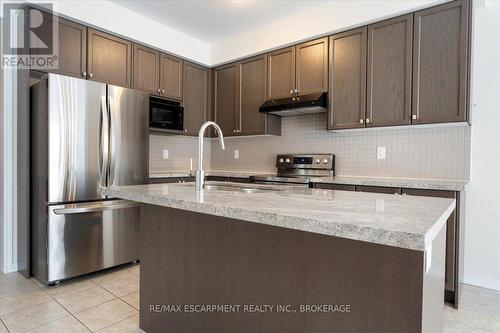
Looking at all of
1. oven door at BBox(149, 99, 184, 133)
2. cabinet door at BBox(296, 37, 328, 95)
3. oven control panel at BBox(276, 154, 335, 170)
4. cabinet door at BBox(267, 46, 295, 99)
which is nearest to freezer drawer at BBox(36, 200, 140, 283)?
oven door at BBox(149, 99, 184, 133)

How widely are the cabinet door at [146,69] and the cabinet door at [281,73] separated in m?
1.35

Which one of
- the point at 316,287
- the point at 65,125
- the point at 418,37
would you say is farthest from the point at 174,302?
the point at 418,37

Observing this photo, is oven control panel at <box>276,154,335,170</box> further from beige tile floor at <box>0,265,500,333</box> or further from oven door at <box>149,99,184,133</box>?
beige tile floor at <box>0,265,500,333</box>

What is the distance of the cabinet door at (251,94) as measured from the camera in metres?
3.75

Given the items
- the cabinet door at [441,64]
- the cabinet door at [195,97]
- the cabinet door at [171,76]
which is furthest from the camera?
the cabinet door at [195,97]

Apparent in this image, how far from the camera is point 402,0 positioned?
2656 millimetres

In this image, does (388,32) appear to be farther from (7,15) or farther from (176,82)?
(7,15)

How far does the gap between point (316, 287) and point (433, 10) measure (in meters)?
2.63

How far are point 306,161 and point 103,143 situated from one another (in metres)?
2.16

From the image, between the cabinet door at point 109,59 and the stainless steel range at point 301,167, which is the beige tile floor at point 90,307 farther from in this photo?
the cabinet door at point 109,59

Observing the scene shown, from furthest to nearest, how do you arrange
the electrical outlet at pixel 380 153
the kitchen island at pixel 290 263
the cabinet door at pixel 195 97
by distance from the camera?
the cabinet door at pixel 195 97 < the electrical outlet at pixel 380 153 < the kitchen island at pixel 290 263

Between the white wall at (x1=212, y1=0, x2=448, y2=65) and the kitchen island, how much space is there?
7.13ft

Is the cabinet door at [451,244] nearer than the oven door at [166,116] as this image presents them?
Yes

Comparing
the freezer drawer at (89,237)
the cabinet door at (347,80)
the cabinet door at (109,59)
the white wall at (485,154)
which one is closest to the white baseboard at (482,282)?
the white wall at (485,154)
